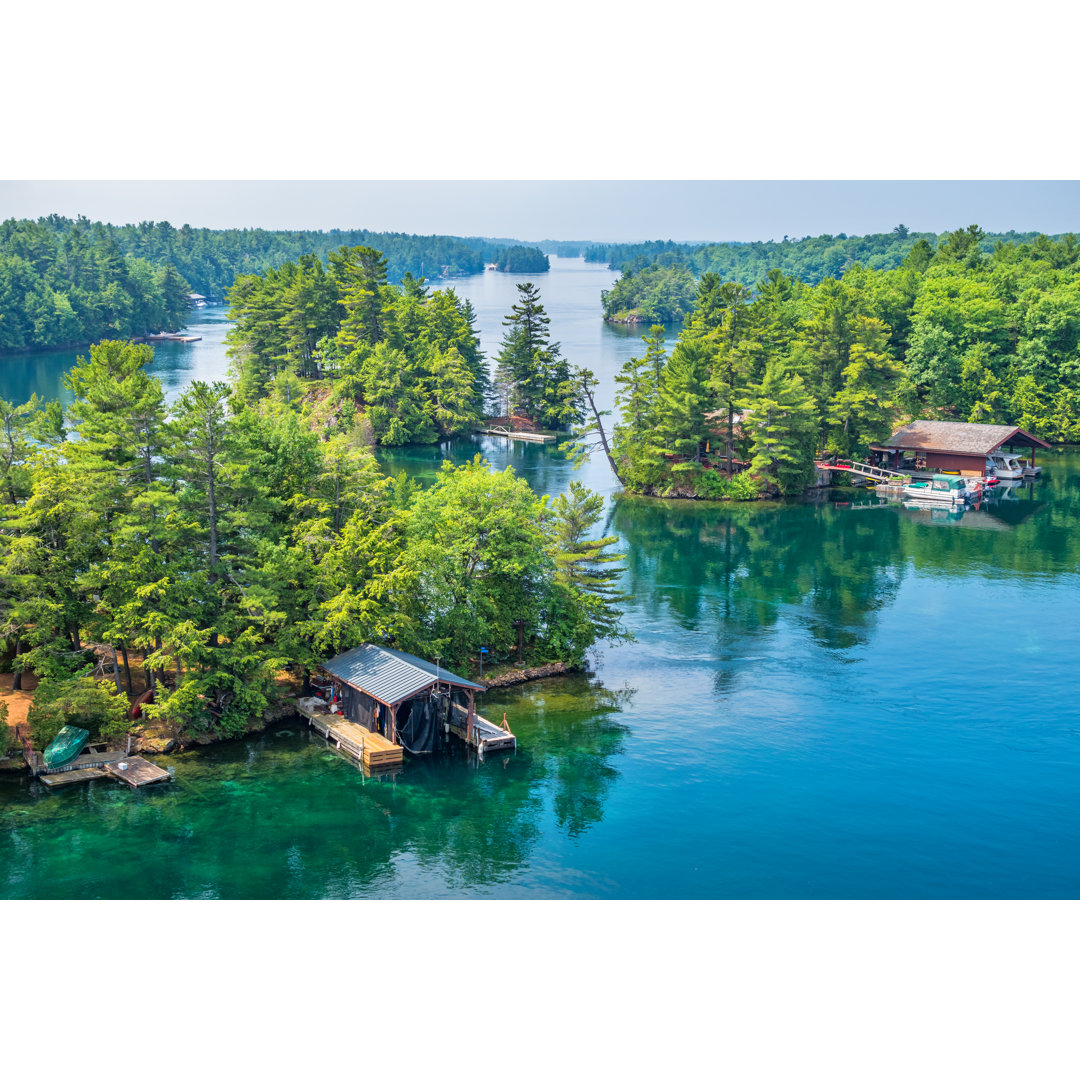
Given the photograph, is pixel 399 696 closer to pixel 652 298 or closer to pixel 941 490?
pixel 941 490

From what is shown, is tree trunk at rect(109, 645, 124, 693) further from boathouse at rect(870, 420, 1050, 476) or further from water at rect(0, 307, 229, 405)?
boathouse at rect(870, 420, 1050, 476)

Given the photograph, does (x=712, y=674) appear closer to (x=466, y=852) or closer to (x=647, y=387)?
(x=466, y=852)

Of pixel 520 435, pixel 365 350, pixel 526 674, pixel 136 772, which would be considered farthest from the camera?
pixel 520 435

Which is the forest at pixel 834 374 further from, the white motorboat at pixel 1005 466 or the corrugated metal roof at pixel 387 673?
the corrugated metal roof at pixel 387 673

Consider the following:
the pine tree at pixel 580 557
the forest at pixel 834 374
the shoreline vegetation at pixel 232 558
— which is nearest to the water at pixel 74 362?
the forest at pixel 834 374

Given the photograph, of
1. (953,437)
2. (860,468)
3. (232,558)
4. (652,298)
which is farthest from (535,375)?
(652,298)

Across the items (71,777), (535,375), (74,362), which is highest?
(535,375)

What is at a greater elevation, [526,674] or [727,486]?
[727,486]
